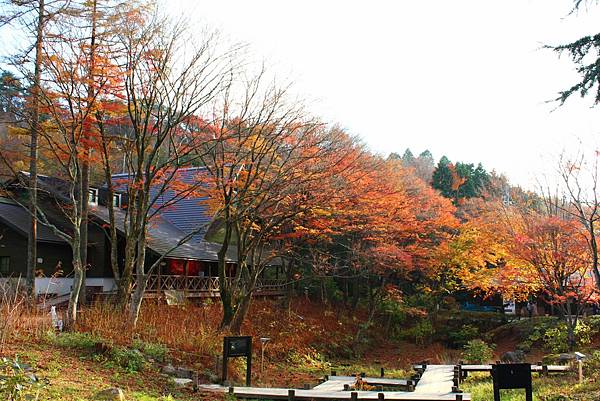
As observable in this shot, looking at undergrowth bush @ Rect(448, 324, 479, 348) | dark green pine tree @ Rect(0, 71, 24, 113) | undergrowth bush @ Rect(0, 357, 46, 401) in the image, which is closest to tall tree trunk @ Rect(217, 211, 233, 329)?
dark green pine tree @ Rect(0, 71, 24, 113)

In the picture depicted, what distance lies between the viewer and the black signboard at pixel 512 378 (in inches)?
332

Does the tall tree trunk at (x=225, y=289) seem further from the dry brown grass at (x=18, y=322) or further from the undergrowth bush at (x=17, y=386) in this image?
the undergrowth bush at (x=17, y=386)

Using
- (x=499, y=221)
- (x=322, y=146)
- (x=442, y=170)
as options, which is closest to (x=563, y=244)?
(x=499, y=221)

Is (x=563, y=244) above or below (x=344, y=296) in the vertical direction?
above

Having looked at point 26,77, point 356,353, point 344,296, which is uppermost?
point 26,77

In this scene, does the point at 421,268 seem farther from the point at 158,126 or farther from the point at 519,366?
the point at 519,366

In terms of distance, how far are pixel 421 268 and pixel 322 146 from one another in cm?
1167

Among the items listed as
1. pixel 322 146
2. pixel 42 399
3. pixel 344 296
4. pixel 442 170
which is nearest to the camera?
pixel 42 399

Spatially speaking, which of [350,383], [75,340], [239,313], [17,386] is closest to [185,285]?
[239,313]

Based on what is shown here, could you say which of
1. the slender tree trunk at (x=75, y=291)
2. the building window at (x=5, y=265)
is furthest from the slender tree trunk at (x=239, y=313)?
the building window at (x=5, y=265)

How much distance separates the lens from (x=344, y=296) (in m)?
30.2

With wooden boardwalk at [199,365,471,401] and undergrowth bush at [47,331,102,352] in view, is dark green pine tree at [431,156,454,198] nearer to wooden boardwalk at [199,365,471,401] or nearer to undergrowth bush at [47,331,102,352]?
wooden boardwalk at [199,365,471,401]

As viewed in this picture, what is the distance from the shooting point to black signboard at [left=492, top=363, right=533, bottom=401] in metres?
8.45

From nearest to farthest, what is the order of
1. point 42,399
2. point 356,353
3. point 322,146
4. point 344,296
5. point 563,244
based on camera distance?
1. point 42,399
2. point 322,146
3. point 563,244
4. point 356,353
5. point 344,296
